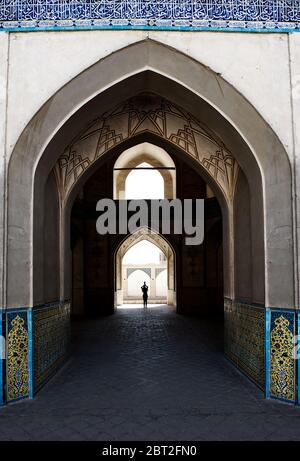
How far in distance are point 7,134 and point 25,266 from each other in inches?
58.2

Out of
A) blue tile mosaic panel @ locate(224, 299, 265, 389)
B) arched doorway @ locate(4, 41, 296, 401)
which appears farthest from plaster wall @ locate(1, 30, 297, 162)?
blue tile mosaic panel @ locate(224, 299, 265, 389)

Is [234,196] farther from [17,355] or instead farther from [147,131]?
[17,355]

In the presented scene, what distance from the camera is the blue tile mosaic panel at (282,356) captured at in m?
4.53

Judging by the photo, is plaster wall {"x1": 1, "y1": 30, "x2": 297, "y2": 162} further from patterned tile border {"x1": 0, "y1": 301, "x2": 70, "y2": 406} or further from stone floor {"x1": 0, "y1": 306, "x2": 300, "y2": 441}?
stone floor {"x1": 0, "y1": 306, "x2": 300, "y2": 441}

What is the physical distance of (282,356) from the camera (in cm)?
461

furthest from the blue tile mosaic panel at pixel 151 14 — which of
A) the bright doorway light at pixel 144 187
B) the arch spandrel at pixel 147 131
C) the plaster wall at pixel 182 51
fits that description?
the bright doorway light at pixel 144 187

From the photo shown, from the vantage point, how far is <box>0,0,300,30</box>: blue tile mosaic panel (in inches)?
193

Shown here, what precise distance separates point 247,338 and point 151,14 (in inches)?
165

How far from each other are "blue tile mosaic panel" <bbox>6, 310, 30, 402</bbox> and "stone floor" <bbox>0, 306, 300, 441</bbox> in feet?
0.51

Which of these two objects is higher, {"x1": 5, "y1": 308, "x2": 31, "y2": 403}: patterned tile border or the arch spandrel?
the arch spandrel

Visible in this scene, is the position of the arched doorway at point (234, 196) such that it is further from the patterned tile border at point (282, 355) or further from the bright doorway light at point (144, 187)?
the bright doorway light at point (144, 187)

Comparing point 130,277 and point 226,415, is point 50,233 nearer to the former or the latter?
point 226,415

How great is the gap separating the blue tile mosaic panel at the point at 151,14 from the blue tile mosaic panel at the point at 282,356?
3351 millimetres

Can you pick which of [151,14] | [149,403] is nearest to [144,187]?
[151,14]
